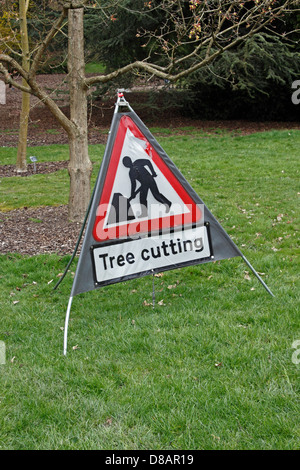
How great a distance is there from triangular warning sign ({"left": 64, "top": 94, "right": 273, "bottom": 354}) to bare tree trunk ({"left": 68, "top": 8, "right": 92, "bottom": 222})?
10.6 ft

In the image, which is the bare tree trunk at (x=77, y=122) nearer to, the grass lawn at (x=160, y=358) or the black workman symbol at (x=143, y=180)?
the grass lawn at (x=160, y=358)

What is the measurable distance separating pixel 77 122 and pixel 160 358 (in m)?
4.81

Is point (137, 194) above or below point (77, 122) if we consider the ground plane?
below

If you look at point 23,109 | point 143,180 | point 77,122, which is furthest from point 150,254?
point 23,109

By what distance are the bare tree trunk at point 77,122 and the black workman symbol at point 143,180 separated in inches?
129

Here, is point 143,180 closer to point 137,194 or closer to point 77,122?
point 137,194

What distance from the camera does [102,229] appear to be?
14.9ft

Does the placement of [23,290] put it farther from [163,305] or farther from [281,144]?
[281,144]

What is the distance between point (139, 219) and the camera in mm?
4719

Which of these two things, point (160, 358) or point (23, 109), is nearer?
point (160, 358)

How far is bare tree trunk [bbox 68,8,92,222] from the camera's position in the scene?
7660 millimetres

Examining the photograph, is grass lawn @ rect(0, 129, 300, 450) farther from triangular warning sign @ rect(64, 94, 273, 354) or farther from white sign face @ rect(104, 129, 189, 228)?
white sign face @ rect(104, 129, 189, 228)

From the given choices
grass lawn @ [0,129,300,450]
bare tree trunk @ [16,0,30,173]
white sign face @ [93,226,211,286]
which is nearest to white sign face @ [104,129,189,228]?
white sign face @ [93,226,211,286]
